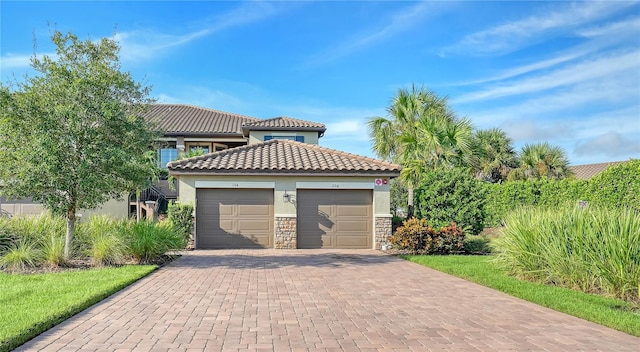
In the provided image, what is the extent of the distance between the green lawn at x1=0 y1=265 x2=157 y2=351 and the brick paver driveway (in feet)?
0.66

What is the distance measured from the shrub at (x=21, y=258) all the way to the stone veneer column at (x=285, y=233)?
7.93 m

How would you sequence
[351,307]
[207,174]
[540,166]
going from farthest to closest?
[540,166] < [207,174] < [351,307]

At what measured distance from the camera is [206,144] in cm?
2802

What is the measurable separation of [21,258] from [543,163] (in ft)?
78.6

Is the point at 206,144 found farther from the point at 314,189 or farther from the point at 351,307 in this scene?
the point at 351,307

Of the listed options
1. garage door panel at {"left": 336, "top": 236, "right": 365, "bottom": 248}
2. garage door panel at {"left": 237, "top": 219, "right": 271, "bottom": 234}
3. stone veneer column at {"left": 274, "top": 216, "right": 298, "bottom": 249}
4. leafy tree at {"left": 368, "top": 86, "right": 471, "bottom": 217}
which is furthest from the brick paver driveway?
leafy tree at {"left": 368, "top": 86, "right": 471, "bottom": 217}

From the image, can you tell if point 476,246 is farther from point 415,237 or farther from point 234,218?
point 234,218

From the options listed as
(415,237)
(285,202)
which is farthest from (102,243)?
(415,237)

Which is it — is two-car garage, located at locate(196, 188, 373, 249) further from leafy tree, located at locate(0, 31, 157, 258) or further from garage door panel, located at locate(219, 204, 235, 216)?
leafy tree, located at locate(0, 31, 157, 258)

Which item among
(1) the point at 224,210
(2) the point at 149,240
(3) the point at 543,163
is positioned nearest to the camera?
(2) the point at 149,240

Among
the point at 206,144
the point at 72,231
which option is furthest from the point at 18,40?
the point at 206,144

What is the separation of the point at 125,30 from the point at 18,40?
3.06 meters

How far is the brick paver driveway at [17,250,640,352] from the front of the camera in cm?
534

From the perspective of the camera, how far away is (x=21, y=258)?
11.1 meters
